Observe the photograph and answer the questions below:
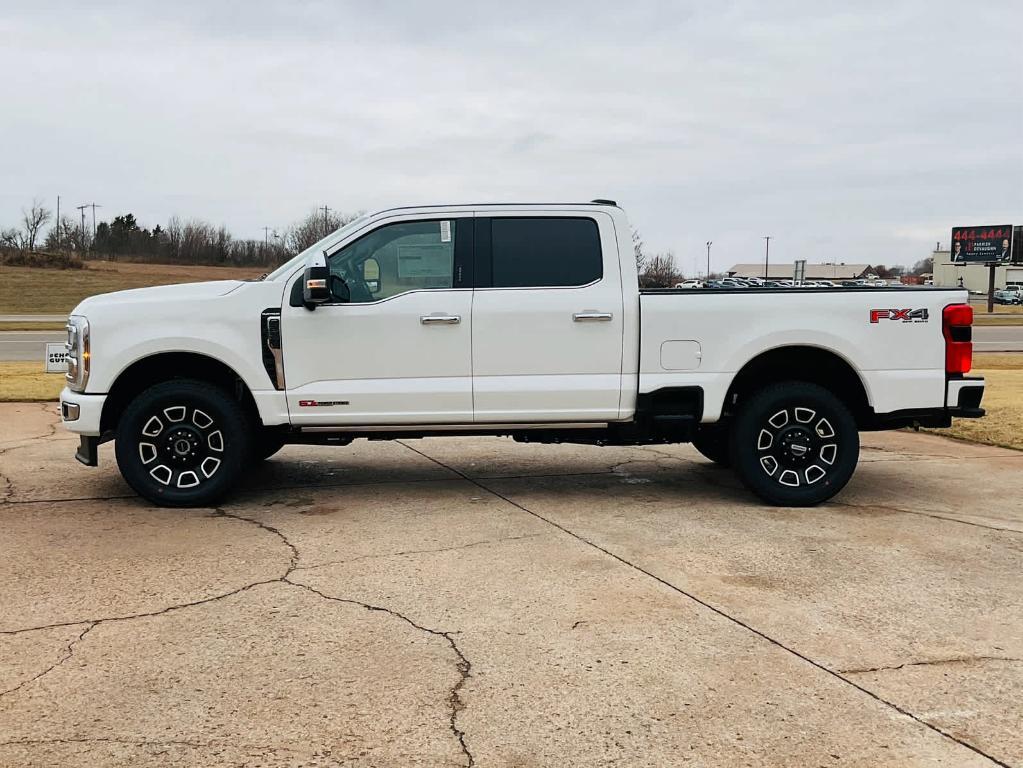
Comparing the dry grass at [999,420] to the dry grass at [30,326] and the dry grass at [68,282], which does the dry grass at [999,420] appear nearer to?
the dry grass at [30,326]

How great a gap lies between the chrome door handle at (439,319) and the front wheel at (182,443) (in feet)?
4.60

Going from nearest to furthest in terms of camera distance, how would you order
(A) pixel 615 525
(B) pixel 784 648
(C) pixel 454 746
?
(C) pixel 454 746 → (B) pixel 784 648 → (A) pixel 615 525

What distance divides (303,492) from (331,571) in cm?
222

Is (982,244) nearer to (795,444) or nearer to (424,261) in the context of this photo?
(795,444)

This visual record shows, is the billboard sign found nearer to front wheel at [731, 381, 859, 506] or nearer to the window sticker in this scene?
front wheel at [731, 381, 859, 506]

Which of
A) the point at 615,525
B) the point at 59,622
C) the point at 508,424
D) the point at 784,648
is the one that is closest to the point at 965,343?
the point at 615,525

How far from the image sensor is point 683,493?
24.3 ft

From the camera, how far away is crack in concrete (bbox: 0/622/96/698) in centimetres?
370

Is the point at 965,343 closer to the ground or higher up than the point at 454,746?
higher up

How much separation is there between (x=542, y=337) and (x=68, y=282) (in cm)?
5369

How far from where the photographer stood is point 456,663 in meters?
3.96

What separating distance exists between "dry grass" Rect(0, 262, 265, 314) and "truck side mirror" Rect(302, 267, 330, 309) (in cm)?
3498

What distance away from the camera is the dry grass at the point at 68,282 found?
149ft

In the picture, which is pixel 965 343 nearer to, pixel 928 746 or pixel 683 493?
pixel 683 493
